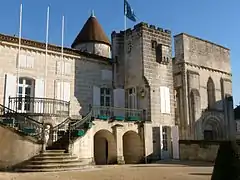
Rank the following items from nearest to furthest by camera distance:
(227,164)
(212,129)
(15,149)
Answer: (227,164)
(15,149)
(212,129)

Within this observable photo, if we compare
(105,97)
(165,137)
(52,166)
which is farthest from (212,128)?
(52,166)

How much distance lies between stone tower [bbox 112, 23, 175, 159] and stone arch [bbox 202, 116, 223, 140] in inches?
210

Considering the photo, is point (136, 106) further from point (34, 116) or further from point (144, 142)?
point (34, 116)

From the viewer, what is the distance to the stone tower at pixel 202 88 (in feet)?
77.5

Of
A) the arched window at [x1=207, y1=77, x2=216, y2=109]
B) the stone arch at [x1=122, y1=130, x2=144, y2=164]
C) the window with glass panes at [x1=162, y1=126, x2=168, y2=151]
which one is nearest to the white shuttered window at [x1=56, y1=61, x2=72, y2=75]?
the stone arch at [x1=122, y1=130, x2=144, y2=164]

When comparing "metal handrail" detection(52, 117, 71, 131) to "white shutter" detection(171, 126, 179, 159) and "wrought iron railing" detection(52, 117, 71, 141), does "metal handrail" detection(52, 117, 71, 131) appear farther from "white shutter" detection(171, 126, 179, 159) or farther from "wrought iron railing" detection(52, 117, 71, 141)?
"white shutter" detection(171, 126, 179, 159)

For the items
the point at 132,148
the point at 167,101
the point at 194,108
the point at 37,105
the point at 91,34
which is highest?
the point at 91,34

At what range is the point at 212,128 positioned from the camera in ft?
84.4

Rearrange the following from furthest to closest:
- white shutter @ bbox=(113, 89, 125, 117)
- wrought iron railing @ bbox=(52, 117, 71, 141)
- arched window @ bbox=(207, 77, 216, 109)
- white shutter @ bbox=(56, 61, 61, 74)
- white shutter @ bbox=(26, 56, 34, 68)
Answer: arched window @ bbox=(207, 77, 216, 109) < white shutter @ bbox=(113, 89, 125, 117) < white shutter @ bbox=(56, 61, 61, 74) < white shutter @ bbox=(26, 56, 34, 68) < wrought iron railing @ bbox=(52, 117, 71, 141)

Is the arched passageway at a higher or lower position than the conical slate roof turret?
lower

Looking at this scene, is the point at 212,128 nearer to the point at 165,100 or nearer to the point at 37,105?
the point at 165,100

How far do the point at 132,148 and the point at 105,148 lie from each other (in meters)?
1.72

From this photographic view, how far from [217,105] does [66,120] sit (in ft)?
50.1

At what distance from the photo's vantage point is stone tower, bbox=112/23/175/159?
19.5 metres
